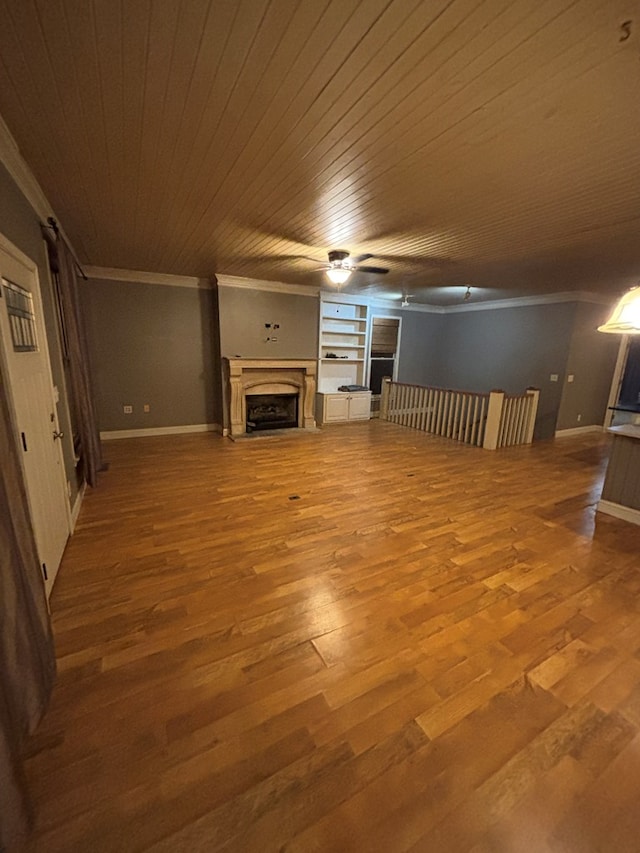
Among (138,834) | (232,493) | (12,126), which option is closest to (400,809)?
(138,834)

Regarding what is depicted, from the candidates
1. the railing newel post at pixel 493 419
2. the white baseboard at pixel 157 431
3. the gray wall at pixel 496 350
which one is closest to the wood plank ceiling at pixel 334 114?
the railing newel post at pixel 493 419

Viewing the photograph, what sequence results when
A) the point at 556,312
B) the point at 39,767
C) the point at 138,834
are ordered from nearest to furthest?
the point at 138,834 → the point at 39,767 → the point at 556,312

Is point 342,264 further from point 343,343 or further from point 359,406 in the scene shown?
point 359,406

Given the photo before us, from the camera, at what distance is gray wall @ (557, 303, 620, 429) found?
6.09m

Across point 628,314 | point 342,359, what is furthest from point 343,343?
point 628,314

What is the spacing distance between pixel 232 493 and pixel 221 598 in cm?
156

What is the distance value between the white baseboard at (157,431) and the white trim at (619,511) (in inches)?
210

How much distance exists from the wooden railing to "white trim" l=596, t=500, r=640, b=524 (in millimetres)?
2096

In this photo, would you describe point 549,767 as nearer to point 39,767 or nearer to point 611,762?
point 611,762

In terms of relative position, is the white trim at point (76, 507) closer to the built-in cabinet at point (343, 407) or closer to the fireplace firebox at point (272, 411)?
the fireplace firebox at point (272, 411)

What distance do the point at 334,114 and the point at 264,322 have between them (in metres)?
4.41

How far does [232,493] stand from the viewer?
3.58 m

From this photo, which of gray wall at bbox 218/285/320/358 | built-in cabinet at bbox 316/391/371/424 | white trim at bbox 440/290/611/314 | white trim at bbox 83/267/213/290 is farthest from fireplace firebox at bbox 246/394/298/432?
white trim at bbox 440/290/611/314

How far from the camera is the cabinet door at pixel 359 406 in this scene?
6.89 meters
